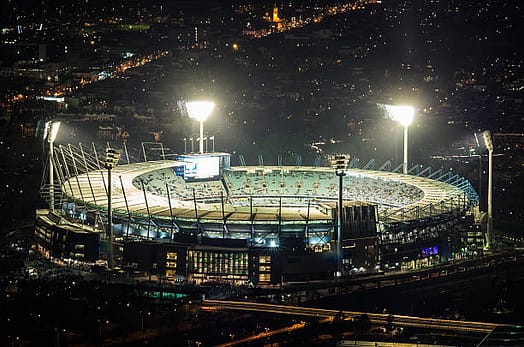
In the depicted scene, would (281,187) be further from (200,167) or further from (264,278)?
(264,278)

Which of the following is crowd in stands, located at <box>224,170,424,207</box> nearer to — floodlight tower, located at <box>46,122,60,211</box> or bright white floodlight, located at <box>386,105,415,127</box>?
bright white floodlight, located at <box>386,105,415,127</box>

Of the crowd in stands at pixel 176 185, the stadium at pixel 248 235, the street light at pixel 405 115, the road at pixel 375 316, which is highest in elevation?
the street light at pixel 405 115

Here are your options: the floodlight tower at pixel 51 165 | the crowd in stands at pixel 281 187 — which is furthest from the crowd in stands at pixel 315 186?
the floodlight tower at pixel 51 165

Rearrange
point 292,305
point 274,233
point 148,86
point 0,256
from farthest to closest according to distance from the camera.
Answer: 1. point 148,86
2. point 0,256
3. point 274,233
4. point 292,305

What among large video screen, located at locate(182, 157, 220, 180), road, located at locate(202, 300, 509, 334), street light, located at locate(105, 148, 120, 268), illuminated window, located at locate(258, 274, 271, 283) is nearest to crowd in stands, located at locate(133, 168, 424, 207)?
large video screen, located at locate(182, 157, 220, 180)

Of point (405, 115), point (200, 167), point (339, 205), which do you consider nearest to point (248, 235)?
point (339, 205)

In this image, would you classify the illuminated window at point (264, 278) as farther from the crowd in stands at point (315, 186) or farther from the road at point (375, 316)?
the crowd in stands at point (315, 186)

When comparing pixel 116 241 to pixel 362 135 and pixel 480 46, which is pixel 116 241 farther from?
pixel 480 46

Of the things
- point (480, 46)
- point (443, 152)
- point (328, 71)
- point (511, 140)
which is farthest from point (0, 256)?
point (480, 46)
